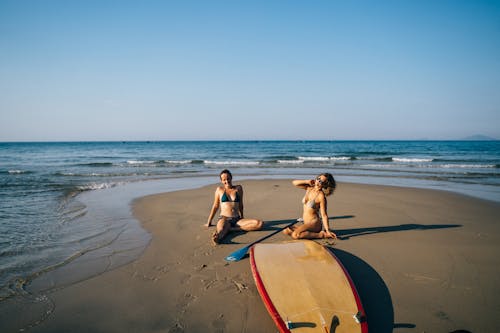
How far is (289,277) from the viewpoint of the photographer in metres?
3.57

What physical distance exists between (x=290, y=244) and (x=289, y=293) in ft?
4.81

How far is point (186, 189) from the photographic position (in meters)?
11.3

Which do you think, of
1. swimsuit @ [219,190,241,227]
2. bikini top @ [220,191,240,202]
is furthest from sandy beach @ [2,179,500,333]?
bikini top @ [220,191,240,202]

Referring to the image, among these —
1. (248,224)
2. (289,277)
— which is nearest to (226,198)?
(248,224)

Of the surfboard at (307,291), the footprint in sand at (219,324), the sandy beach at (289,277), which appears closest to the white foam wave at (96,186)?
the sandy beach at (289,277)

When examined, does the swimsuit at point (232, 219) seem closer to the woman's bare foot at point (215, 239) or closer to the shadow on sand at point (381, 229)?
the woman's bare foot at point (215, 239)

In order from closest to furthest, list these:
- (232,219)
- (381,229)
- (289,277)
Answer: (289,277), (232,219), (381,229)

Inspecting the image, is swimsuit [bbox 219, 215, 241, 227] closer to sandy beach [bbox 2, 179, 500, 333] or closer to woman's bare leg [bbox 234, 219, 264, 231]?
woman's bare leg [bbox 234, 219, 264, 231]

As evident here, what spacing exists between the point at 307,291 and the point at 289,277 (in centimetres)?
35

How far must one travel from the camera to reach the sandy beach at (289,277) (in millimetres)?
3062

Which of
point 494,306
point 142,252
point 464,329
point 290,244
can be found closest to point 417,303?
point 464,329

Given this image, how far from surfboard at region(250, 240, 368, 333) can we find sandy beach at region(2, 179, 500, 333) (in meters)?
0.22

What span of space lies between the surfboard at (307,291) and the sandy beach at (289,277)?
22 centimetres

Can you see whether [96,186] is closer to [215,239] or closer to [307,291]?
[215,239]
